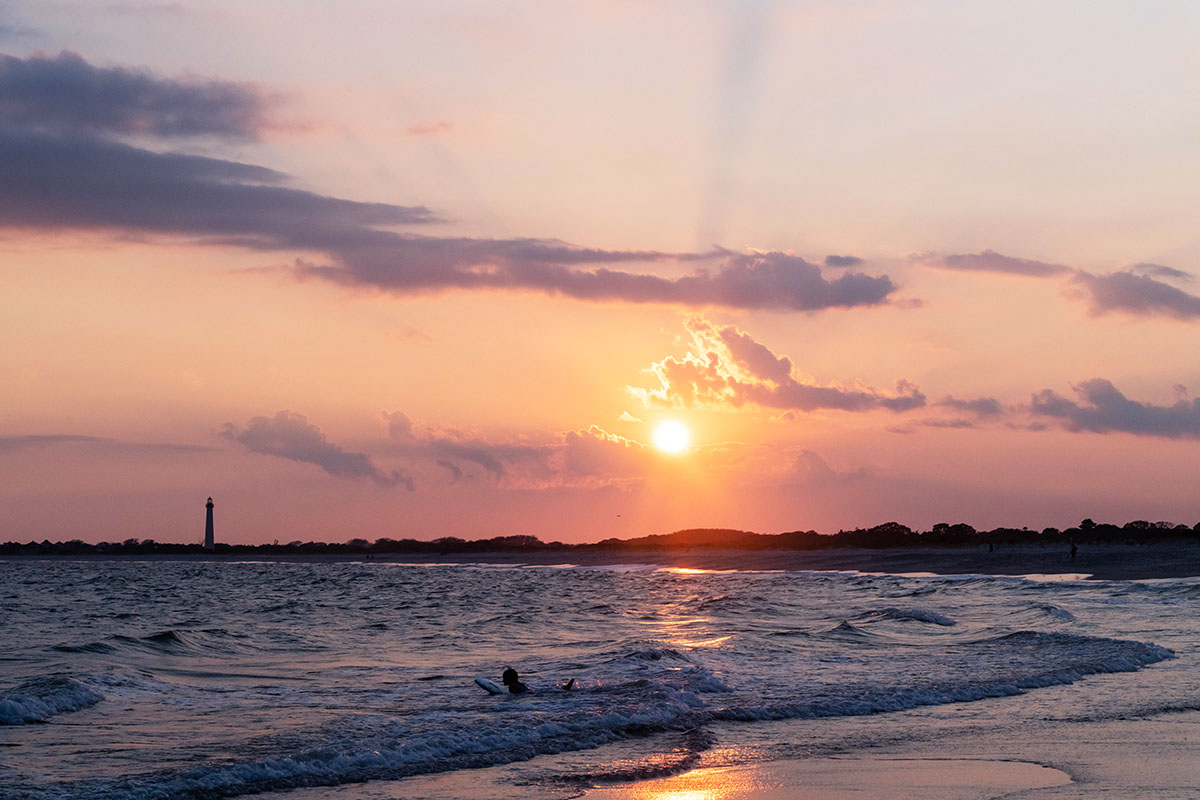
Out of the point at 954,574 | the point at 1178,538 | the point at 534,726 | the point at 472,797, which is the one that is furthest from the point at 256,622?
the point at 1178,538

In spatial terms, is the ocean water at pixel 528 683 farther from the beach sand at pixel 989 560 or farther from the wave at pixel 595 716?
the beach sand at pixel 989 560

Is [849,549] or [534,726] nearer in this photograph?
[534,726]

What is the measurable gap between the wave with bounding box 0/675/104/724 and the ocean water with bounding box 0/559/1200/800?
5 cm

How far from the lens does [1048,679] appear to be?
21016 mm

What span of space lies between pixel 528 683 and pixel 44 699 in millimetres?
8476

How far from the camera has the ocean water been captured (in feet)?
46.5

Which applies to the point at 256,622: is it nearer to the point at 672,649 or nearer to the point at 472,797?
the point at 672,649

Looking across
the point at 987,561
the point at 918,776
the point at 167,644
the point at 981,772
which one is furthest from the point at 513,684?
the point at 987,561

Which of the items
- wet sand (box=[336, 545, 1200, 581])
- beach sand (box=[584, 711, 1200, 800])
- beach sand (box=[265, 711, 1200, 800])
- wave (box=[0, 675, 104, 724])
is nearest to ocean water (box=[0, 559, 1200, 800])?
wave (box=[0, 675, 104, 724])

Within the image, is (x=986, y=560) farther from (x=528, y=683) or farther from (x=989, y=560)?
(x=528, y=683)

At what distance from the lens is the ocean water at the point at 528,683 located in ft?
46.5

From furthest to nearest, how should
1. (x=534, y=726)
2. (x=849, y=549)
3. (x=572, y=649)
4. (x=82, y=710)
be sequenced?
(x=849, y=549) < (x=572, y=649) < (x=82, y=710) < (x=534, y=726)

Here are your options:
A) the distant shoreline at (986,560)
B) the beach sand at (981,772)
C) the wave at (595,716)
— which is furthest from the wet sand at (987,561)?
the beach sand at (981,772)

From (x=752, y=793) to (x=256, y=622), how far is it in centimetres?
3162
